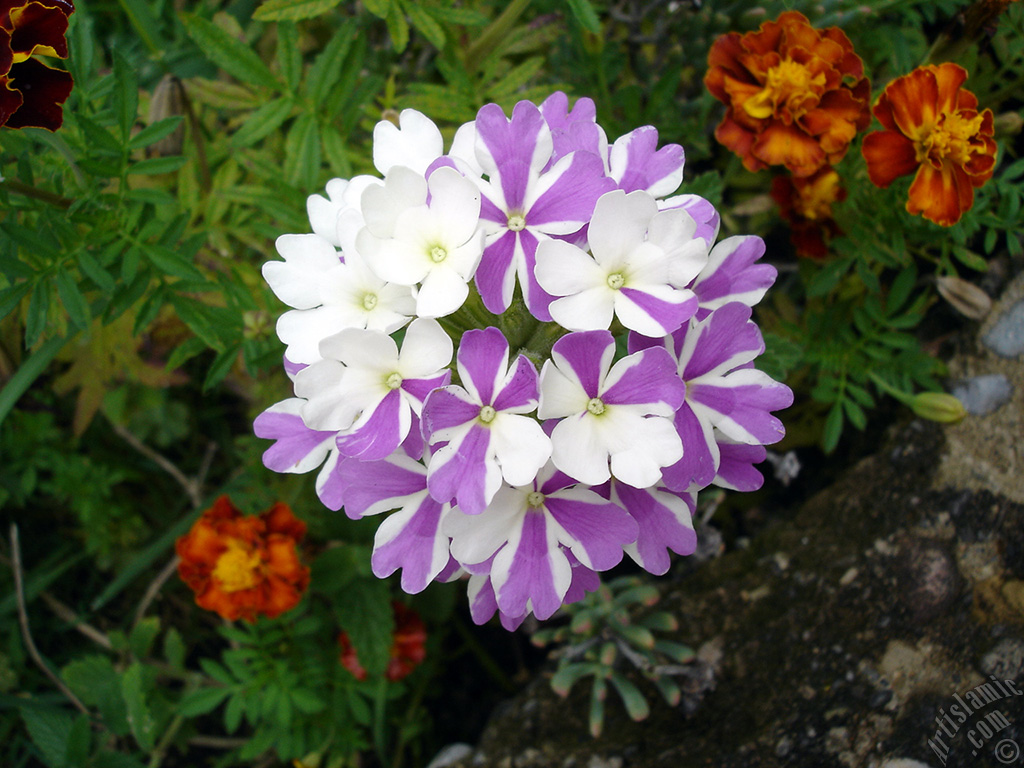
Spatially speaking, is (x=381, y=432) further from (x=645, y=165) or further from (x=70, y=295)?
(x=70, y=295)

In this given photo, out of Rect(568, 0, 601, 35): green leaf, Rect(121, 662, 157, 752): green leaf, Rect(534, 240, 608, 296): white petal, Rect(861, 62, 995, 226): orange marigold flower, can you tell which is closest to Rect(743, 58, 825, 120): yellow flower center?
Rect(861, 62, 995, 226): orange marigold flower

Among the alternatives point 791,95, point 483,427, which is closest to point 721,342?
point 483,427

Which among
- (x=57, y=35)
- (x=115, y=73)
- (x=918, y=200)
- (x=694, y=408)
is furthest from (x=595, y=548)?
(x=115, y=73)

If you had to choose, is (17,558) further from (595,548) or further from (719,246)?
(719,246)

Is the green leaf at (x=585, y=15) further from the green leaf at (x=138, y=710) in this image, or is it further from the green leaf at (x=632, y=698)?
the green leaf at (x=138, y=710)

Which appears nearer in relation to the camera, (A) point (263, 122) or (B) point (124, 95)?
(B) point (124, 95)

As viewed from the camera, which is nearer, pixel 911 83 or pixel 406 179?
pixel 406 179
